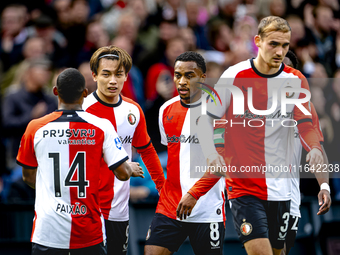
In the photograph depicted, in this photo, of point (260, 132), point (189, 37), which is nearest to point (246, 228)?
point (260, 132)

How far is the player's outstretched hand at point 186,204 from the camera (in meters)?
4.84

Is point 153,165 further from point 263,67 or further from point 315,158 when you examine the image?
point 315,158

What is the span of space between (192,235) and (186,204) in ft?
1.58

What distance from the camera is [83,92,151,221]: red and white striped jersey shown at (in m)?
5.26

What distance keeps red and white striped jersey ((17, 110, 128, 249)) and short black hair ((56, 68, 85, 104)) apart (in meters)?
0.13

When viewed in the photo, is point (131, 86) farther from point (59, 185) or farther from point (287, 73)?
point (59, 185)

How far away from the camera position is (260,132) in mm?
5121

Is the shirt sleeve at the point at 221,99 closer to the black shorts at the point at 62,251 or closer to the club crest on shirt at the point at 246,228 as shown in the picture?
the club crest on shirt at the point at 246,228

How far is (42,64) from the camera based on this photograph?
764 cm

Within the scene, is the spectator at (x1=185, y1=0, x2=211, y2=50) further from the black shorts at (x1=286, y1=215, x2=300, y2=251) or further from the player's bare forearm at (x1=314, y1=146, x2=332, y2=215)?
the player's bare forearm at (x1=314, y1=146, x2=332, y2=215)

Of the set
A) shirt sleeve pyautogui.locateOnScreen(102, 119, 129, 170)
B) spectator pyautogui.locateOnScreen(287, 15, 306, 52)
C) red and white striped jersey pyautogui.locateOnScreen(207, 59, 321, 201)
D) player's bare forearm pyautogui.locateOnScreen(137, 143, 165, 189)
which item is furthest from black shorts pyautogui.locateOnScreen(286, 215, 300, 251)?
spectator pyautogui.locateOnScreen(287, 15, 306, 52)

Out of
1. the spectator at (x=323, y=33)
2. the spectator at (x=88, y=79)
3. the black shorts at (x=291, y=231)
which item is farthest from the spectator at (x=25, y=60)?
the spectator at (x=323, y=33)

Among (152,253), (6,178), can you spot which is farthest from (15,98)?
(152,253)

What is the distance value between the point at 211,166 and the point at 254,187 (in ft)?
1.94
